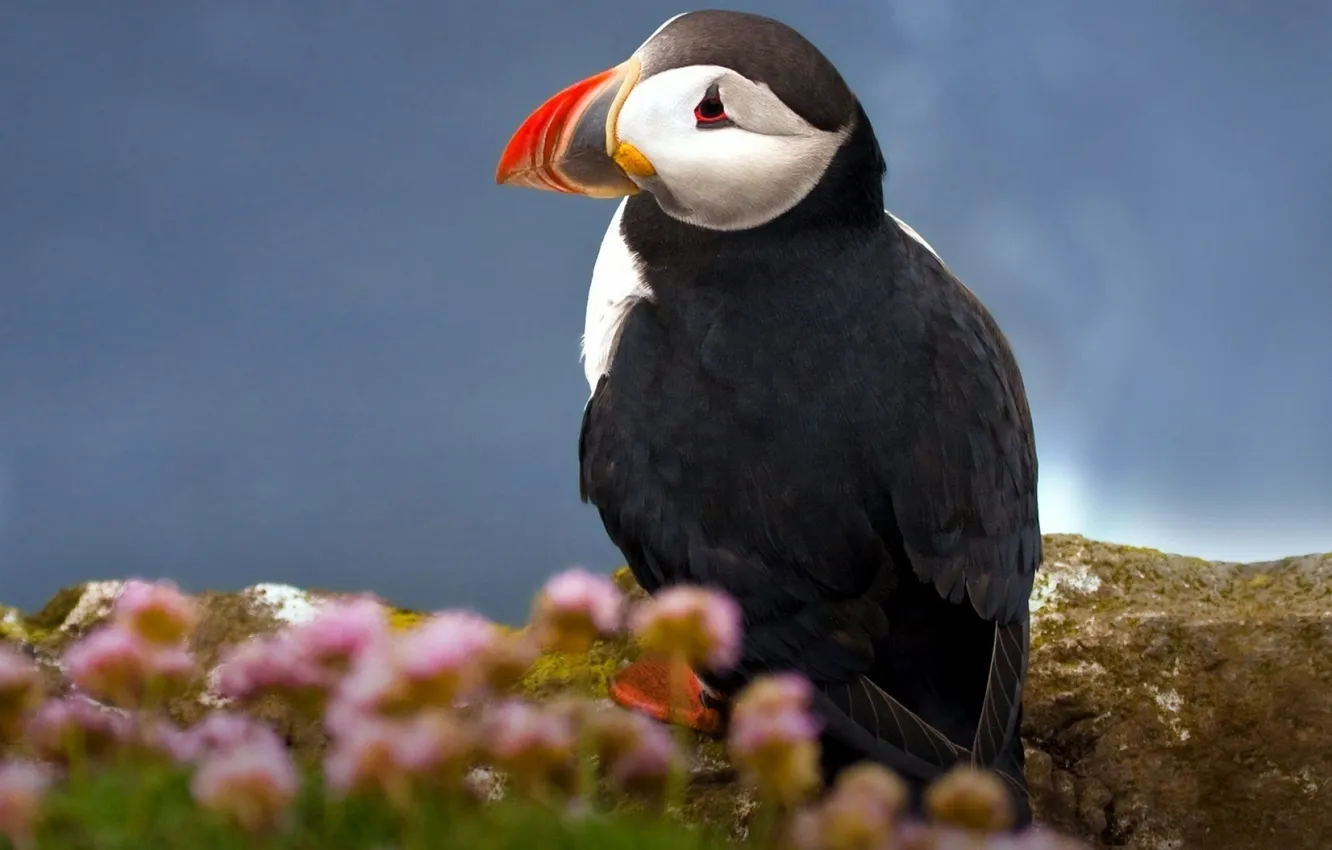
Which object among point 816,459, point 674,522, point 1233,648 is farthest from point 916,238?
point 1233,648

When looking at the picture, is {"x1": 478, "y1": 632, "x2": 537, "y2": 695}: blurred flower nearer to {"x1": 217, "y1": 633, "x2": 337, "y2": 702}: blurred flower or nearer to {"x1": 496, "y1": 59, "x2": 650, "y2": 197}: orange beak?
{"x1": 217, "y1": 633, "x2": 337, "y2": 702}: blurred flower

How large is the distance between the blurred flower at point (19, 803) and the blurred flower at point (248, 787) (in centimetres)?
27

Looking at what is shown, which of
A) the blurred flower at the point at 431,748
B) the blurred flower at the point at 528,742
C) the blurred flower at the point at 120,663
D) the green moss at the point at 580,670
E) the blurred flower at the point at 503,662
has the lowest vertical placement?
the blurred flower at the point at 431,748

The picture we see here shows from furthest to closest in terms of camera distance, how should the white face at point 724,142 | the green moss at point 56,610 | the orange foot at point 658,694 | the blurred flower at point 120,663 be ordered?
the green moss at point 56,610 → the orange foot at point 658,694 → the white face at point 724,142 → the blurred flower at point 120,663

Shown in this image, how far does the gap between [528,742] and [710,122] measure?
231 centimetres

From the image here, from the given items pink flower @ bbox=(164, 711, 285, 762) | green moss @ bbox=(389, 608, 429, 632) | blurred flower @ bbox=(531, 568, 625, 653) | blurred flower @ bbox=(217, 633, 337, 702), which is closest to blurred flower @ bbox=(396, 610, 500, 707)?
blurred flower @ bbox=(531, 568, 625, 653)

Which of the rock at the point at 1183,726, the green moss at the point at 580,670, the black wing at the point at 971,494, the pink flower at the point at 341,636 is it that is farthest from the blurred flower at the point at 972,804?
the green moss at the point at 580,670

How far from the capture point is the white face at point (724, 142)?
12.5 feet

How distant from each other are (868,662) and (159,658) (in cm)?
192

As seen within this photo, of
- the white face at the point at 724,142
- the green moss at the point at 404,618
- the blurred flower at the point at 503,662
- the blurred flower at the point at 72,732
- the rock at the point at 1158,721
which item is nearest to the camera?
the blurred flower at the point at 503,662

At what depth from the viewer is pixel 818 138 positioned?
3926mm

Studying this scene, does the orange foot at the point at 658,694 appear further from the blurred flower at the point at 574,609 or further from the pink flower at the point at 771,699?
the pink flower at the point at 771,699

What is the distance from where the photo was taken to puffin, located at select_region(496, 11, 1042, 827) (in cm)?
364

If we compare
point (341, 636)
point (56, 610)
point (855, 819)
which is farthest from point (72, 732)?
point (56, 610)
